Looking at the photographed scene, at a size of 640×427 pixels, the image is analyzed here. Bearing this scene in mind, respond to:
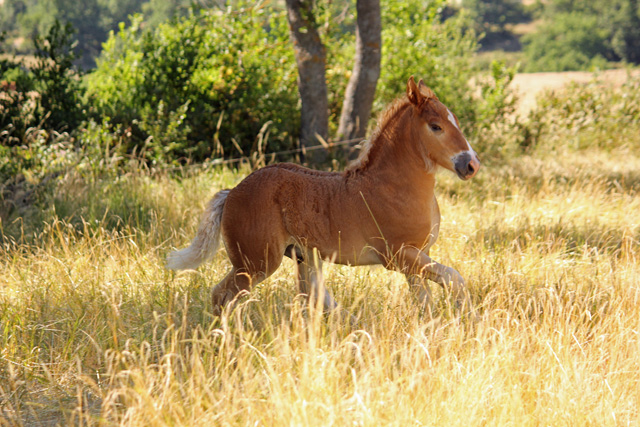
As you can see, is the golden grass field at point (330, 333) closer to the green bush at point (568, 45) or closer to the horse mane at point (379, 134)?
the horse mane at point (379, 134)

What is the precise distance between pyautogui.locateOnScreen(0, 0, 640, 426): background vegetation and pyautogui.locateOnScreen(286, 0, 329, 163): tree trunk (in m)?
0.31

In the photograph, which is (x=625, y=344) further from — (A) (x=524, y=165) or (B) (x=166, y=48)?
(B) (x=166, y=48)

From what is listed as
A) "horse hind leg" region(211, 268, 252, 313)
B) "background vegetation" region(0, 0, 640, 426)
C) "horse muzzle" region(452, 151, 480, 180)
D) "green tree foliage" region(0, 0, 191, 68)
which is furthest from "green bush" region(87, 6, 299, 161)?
"green tree foliage" region(0, 0, 191, 68)

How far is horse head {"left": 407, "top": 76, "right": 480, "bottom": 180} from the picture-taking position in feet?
11.9

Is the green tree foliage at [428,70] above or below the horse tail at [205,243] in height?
above

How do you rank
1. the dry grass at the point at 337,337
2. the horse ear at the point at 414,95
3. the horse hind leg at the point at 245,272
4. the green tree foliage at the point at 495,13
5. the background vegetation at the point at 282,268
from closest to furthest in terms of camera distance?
the dry grass at the point at 337,337
the background vegetation at the point at 282,268
the horse ear at the point at 414,95
the horse hind leg at the point at 245,272
the green tree foliage at the point at 495,13

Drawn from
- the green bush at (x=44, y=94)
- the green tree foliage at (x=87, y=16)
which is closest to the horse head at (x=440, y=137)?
the green bush at (x=44, y=94)

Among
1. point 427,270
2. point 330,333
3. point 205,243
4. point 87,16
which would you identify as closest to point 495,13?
point 87,16

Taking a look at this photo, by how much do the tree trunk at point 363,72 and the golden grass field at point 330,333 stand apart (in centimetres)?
221

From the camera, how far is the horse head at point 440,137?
3613 millimetres

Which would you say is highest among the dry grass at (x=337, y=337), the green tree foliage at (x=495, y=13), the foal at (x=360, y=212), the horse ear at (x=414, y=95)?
the green tree foliage at (x=495, y=13)

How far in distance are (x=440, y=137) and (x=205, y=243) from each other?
5.19 feet

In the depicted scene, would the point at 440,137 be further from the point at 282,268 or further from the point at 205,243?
the point at 282,268

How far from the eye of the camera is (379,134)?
3969 mm
